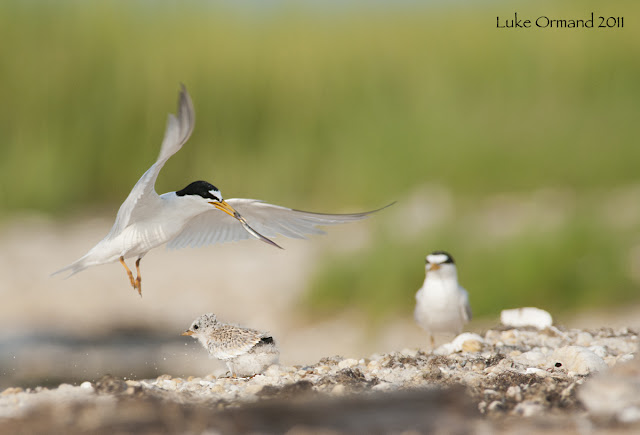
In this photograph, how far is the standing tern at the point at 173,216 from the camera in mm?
3658

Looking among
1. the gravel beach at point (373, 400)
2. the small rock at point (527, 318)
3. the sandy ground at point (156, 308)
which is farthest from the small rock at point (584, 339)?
the sandy ground at point (156, 308)

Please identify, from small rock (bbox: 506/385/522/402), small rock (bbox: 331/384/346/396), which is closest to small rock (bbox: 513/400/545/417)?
small rock (bbox: 506/385/522/402)

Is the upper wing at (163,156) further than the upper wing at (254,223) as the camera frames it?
No

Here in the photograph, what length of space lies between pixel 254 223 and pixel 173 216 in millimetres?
640

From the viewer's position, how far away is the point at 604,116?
35.8 feet

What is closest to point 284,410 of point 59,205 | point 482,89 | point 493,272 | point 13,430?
point 13,430

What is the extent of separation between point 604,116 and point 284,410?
8541 mm

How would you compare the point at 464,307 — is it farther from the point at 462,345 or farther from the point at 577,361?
the point at 577,361

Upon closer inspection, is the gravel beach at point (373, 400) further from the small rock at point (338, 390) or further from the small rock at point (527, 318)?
the small rock at point (527, 318)

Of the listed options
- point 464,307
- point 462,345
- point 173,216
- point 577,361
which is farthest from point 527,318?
point 173,216

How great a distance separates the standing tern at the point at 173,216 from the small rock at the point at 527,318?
1521 millimetres

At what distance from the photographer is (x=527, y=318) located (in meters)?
5.41

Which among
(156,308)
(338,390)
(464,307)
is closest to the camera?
(338,390)

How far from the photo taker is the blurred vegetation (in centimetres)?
1030
